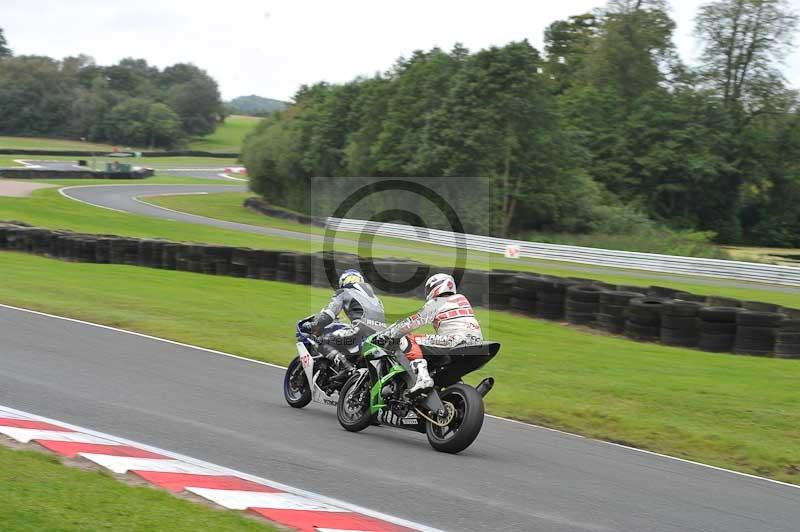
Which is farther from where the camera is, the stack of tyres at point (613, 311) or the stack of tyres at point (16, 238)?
the stack of tyres at point (16, 238)

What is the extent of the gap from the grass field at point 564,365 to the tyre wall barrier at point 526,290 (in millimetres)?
434

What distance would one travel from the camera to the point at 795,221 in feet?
205

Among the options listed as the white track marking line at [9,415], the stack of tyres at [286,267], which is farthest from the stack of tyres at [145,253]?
the white track marking line at [9,415]

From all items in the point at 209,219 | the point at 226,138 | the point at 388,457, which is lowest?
the point at 209,219

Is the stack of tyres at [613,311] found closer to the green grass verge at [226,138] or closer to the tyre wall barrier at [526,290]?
the tyre wall barrier at [526,290]

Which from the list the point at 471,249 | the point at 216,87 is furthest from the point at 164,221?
the point at 216,87

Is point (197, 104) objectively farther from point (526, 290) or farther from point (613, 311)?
point (613, 311)

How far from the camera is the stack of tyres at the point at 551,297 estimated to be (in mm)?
17391

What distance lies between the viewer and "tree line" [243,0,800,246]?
47.3 meters

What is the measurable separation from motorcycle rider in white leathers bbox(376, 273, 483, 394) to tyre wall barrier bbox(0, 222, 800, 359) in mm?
8019

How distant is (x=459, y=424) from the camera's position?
805 cm

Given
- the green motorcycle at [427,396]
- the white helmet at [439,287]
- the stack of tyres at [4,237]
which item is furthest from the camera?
the stack of tyres at [4,237]

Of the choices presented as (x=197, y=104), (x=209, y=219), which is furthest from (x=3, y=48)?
(x=209, y=219)

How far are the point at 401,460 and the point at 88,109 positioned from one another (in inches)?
4483
